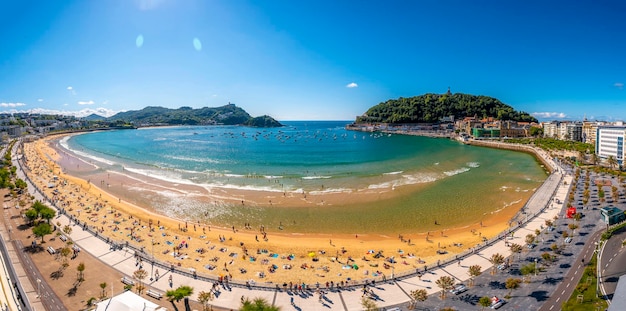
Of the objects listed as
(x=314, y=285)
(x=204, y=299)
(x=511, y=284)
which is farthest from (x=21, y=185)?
(x=511, y=284)

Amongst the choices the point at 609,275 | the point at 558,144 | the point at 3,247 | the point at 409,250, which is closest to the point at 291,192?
the point at 409,250

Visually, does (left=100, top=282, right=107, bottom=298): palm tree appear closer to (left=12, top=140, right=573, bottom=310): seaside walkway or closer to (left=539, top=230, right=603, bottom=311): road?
(left=12, top=140, right=573, bottom=310): seaside walkway

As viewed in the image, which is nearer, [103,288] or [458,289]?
[458,289]

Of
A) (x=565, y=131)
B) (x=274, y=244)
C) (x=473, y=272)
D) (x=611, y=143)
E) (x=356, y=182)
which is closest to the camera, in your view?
(x=473, y=272)

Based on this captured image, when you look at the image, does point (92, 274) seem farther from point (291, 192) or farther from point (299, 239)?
point (291, 192)

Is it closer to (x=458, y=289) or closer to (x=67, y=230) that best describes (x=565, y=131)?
(x=458, y=289)

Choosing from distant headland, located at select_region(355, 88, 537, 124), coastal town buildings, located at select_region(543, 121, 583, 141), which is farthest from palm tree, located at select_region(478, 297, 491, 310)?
distant headland, located at select_region(355, 88, 537, 124)

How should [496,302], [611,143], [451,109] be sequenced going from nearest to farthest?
[496,302], [611,143], [451,109]
